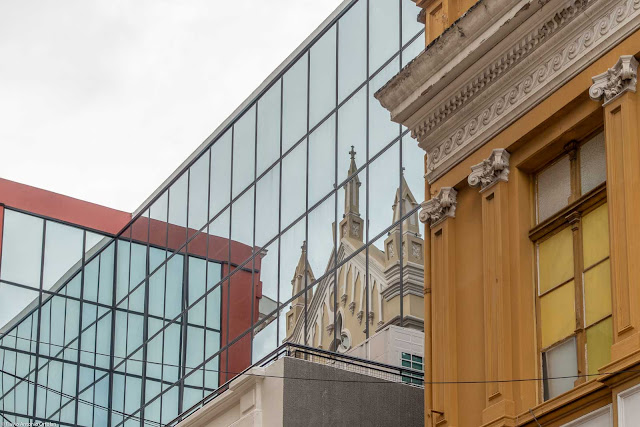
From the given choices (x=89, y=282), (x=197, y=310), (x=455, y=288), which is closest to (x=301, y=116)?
(x=197, y=310)

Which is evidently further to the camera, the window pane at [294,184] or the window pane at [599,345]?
the window pane at [294,184]

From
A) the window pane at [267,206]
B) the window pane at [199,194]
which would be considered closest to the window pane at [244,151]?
the window pane at [267,206]

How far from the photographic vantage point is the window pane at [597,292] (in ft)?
50.8

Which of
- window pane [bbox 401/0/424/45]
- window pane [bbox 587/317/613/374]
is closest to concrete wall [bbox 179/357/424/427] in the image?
window pane [bbox 587/317/613/374]

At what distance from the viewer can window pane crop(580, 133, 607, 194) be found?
1627 cm

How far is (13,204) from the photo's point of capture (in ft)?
166

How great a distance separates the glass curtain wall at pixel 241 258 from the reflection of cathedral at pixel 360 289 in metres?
0.05

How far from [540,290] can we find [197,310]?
82.0ft

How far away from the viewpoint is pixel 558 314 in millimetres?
16328

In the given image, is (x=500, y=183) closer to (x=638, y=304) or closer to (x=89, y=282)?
(x=638, y=304)

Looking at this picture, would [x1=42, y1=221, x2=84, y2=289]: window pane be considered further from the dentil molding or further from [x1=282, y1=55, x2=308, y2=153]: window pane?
the dentil molding

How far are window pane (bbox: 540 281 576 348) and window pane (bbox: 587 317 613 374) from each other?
0.44 metres

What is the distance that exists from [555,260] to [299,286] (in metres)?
17.9

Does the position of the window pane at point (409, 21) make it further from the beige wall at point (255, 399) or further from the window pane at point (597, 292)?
the window pane at point (597, 292)
